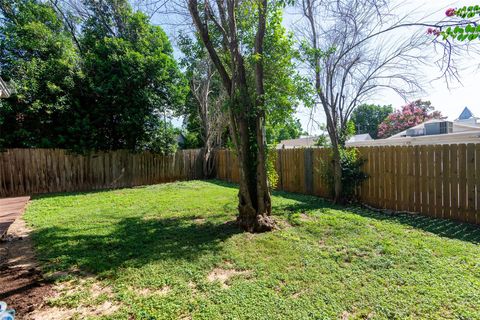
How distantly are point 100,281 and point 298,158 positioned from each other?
6.41m

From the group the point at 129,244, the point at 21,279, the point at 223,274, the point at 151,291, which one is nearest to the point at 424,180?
the point at 223,274

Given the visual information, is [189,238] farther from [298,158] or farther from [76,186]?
[76,186]

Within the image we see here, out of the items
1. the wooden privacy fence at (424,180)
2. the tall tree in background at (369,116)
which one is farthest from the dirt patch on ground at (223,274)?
the tall tree in background at (369,116)

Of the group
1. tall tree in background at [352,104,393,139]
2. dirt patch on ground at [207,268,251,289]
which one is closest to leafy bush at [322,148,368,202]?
dirt patch on ground at [207,268,251,289]

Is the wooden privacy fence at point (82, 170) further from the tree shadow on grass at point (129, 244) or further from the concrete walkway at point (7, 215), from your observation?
the tree shadow on grass at point (129, 244)

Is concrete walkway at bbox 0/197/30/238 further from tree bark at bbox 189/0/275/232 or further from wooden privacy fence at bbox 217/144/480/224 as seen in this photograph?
wooden privacy fence at bbox 217/144/480/224

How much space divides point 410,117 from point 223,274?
108ft

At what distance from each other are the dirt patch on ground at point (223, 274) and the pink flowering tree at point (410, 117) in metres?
31.7

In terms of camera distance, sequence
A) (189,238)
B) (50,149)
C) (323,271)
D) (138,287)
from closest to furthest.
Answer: (138,287) → (323,271) → (189,238) → (50,149)

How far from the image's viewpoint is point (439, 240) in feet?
11.4

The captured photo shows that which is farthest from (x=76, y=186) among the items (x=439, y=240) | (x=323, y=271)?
(x=439, y=240)

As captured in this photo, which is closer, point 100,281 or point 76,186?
point 100,281

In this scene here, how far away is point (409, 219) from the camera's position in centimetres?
459

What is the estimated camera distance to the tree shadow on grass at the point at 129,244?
3.11 metres
